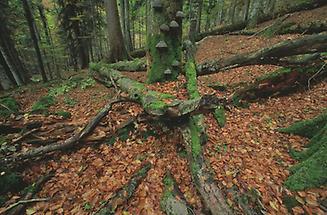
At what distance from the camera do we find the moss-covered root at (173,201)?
329cm

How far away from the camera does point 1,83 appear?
1234 centimetres

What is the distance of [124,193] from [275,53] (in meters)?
4.79

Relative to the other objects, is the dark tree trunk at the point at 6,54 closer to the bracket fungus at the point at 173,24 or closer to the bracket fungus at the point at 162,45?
the bracket fungus at the point at 162,45

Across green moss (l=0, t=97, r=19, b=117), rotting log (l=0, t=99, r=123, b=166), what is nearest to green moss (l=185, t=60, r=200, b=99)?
rotting log (l=0, t=99, r=123, b=166)

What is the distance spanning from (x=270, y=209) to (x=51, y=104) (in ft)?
22.6

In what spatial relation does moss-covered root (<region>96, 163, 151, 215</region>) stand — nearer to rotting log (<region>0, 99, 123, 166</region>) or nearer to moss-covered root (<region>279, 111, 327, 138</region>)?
rotting log (<region>0, 99, 123, 166</region>)

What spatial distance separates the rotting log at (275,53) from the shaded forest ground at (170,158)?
114 centimetres

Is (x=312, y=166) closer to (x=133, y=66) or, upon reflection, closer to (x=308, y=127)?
(x=308, y=127)

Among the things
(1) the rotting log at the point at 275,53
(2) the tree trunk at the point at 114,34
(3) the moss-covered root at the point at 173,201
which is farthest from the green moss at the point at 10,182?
(2) the tree trunk at the point at 114,34

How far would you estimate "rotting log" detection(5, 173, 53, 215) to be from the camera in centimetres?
327

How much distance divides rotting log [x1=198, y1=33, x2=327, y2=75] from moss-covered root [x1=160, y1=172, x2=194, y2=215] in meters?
3.74

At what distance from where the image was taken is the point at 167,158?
4352 millimetres

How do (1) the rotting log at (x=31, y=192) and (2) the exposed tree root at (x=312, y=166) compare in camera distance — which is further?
(2) the exposed tree root at (x=312, y=166)

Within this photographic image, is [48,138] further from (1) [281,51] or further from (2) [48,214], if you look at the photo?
(1) [281,51]
